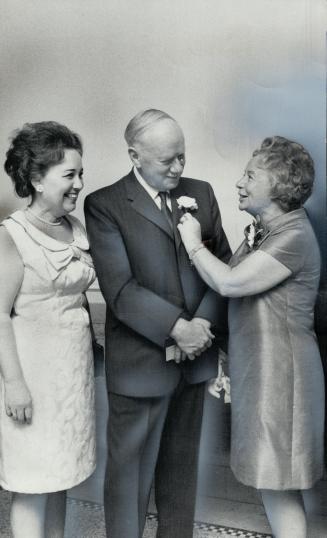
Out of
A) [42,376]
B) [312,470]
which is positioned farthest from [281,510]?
[42,376]

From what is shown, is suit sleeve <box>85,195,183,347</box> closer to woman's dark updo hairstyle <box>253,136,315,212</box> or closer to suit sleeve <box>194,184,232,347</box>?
suit sleeve <box>194,184,232,347</box>

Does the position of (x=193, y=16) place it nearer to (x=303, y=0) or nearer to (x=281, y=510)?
(x=303, y=0)

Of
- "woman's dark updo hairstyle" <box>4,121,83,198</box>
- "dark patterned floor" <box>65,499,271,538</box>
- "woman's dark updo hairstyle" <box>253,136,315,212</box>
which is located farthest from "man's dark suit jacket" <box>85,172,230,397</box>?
"dark patterned floor" <box>65,499,271,538</box>

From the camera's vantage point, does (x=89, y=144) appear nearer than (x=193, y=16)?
No

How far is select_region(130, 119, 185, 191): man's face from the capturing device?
2.35 m

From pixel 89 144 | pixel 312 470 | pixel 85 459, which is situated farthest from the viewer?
pixel 89 144

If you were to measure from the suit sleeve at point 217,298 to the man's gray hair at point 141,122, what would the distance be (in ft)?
1.10

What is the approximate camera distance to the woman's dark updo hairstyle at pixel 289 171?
2270 millimetres

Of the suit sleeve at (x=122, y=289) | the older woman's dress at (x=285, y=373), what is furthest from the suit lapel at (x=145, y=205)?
the older woman's dress at (x=285, y=373)

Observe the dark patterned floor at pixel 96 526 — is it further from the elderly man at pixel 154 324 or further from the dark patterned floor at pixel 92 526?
the elderly man at pixel 154 324

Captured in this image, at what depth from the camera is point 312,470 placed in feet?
7.58

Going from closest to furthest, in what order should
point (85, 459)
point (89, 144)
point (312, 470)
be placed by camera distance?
point (312, 470) → point (85, 459) → point (89, 144)

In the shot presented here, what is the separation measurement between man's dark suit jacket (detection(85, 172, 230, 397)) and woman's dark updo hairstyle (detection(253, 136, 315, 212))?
309 mm

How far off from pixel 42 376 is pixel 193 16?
4.60 ft
